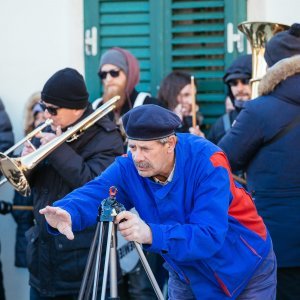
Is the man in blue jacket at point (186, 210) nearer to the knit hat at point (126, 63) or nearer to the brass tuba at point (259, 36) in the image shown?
the brass tuba at point (259, 36)

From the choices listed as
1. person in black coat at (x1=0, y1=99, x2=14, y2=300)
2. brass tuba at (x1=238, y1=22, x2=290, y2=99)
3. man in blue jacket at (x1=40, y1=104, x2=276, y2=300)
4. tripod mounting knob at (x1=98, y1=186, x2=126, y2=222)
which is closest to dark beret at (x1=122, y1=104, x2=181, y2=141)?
man in blue jacket at (x1=40, y1=104, x2=276, y2=300)

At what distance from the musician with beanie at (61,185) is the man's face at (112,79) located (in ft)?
3.30

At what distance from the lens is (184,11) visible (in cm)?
607

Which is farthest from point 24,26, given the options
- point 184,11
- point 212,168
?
point 212,168

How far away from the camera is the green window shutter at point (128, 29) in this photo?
6121mm

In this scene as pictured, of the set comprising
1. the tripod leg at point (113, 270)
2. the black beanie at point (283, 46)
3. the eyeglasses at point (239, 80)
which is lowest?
the tripod leg at point (113, 270)

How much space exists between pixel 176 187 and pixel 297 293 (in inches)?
47.3

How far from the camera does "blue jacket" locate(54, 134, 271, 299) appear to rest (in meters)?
3.23

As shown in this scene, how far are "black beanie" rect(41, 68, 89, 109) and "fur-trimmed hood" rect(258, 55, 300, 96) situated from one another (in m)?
1.02

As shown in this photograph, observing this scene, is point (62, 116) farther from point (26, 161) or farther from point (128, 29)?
point (128, 29)

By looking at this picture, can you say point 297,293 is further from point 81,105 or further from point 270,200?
point 81,105

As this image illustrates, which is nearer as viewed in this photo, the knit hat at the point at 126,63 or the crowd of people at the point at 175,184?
the crowd of people at the point at 175,184

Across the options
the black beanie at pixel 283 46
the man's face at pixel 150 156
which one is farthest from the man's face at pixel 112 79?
the man's face at pixel 150 156

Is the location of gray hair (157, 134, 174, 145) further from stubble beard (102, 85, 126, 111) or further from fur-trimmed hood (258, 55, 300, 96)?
stubble beard (102, 85, 126, 111)
